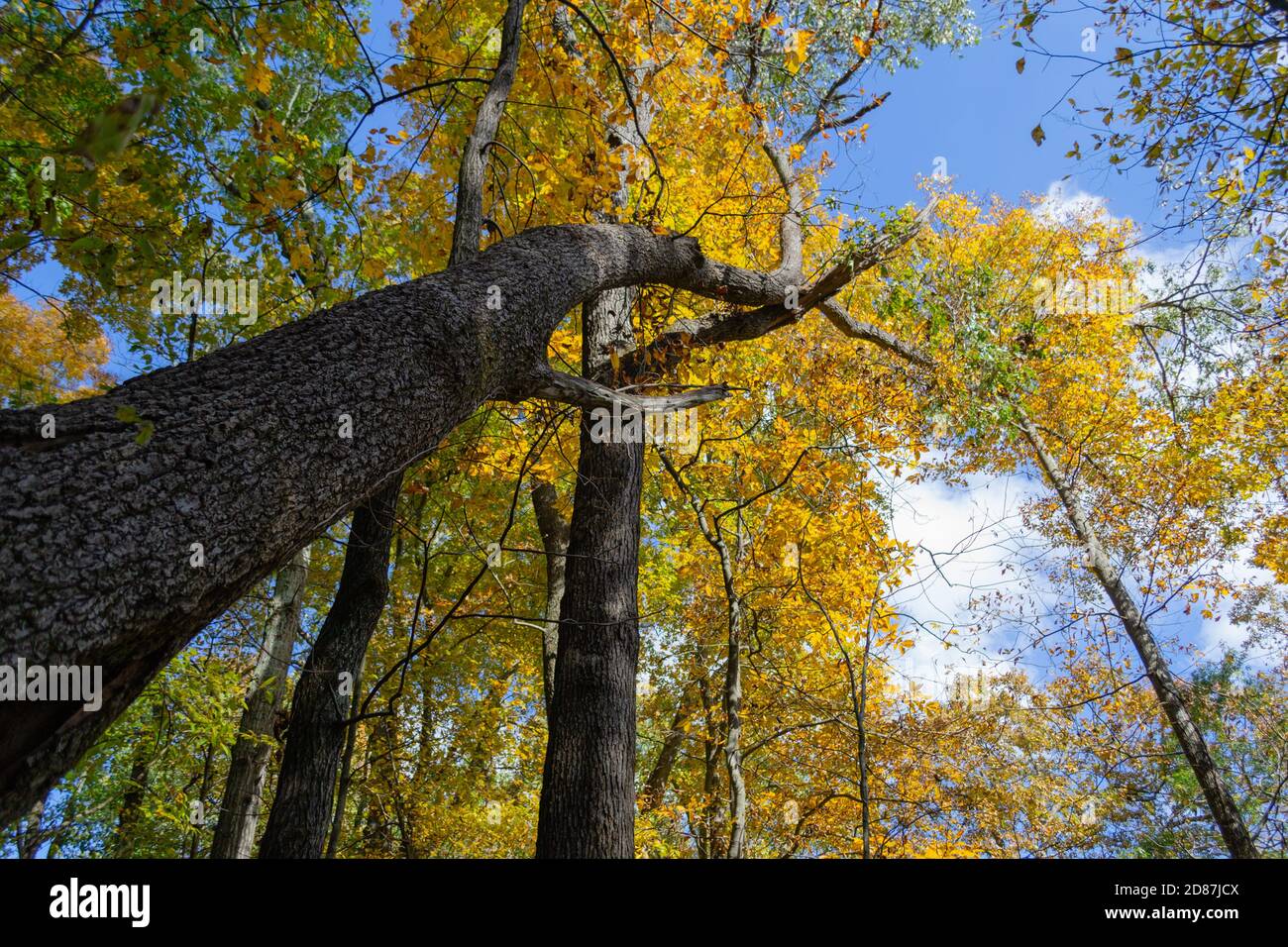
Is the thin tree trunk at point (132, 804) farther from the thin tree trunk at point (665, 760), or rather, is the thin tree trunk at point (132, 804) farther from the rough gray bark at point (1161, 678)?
the rough gray bark at point (1161, 678)

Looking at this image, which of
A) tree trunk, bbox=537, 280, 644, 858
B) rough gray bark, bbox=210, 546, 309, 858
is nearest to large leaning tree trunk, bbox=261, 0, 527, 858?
tree trunk, bbox=537, 280, 644, 858

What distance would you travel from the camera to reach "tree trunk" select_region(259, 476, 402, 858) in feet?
11.7

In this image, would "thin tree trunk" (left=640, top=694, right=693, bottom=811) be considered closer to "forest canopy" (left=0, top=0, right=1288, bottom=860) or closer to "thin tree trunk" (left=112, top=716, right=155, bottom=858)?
"forest canopy" (left=0, top=0, right=1288, bottom=860)

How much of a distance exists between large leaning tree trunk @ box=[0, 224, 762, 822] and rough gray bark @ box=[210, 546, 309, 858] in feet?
18.7

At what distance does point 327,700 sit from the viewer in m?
3.75

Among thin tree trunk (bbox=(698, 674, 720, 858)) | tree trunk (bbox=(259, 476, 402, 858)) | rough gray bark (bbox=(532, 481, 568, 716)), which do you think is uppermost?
rough gray bark (bbox=(532, 481, 568, 716))

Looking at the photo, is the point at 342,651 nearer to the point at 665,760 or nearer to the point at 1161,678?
the point at 1161,678

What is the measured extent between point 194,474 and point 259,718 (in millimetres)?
7336

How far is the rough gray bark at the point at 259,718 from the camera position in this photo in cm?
691

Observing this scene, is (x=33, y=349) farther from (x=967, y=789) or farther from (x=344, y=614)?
(x=967, y=789)

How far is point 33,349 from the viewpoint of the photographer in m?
16.0

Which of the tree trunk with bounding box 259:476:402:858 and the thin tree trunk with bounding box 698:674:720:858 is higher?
the tree trunk with bounding box 259:476:402:858

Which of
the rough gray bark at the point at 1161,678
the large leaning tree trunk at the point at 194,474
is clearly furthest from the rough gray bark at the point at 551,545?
the large leaning tree trunk at the point at 194,474
